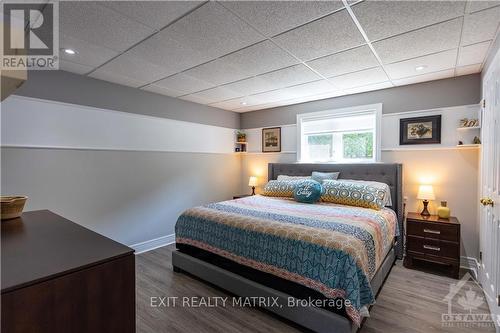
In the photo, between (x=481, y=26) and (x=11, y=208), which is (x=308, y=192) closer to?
(x=481, y=26)

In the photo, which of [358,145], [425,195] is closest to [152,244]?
[358,145]

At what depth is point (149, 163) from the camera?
3.68 m

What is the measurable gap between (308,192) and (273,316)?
1602mm

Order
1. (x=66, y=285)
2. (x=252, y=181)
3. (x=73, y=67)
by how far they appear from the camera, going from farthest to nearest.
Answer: (x=252, y=181)
(x=73, y=67)
(x=66, y=285)

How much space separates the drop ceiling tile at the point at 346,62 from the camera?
2.38 metres

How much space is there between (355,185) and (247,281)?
1.90m

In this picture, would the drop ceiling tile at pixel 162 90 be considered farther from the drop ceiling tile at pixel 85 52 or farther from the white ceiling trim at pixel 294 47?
the drop ceiling tile at pixel 85 52

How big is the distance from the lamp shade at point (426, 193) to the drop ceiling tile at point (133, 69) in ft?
11.5

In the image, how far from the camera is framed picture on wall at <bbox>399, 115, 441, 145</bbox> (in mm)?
3191

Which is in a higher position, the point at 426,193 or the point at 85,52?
the point at 85,52

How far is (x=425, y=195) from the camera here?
303cm

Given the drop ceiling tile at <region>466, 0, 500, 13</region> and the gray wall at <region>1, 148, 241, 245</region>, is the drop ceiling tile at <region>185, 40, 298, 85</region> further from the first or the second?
the gray wall at <region>1, 148, 241, 245</region>

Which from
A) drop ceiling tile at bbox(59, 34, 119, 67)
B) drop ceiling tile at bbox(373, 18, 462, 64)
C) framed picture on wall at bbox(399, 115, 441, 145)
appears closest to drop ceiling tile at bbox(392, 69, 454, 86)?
framed picture on wall at bbox(399, 115, 441, 145)

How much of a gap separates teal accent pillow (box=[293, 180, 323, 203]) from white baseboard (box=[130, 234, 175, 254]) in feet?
7.22
